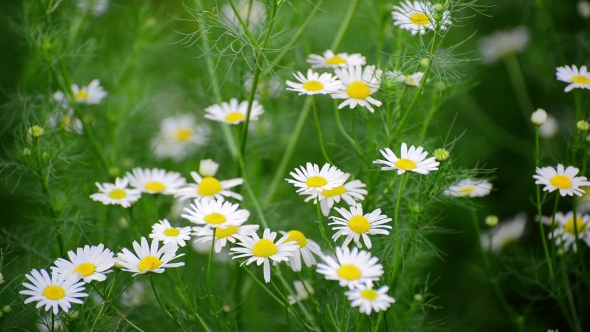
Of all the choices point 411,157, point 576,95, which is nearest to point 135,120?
point 411,157

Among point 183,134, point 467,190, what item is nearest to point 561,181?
point 467,190

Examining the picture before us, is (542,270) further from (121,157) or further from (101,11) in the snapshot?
(101,11)

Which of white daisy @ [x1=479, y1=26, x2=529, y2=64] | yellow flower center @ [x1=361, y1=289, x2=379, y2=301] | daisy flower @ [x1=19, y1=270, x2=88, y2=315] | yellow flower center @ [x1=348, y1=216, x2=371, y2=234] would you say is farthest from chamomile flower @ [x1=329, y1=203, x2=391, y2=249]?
white daisy @ [x1=479, y1=26, x2=529, y2=64]

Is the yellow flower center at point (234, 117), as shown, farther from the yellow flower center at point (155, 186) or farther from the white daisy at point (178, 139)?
the white daisy at point (178, 139)

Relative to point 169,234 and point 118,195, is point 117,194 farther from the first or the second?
point 169,234

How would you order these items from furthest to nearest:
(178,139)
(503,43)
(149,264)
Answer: (503,43) → (178,139) → (149,264)
